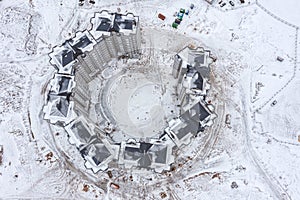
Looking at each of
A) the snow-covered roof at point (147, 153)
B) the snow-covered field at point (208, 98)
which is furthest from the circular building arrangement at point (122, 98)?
the snow-covered field at point (208, 98)

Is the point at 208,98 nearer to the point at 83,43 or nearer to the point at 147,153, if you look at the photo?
the point at 147,153

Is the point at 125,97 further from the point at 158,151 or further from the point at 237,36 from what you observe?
the point at 237,36

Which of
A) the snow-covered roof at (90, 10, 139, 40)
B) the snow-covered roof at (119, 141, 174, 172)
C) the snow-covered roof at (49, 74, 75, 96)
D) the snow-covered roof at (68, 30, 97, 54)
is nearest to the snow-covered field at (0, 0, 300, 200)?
the snow-covered roof at (119, 141, 174, 172)

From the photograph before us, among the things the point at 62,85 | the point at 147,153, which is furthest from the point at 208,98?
the point at 62,85

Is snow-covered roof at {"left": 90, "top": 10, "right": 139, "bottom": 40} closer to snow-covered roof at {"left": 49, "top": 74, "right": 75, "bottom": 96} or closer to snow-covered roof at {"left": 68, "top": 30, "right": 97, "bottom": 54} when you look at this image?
snow-covered roof at {"left": 68, "top": 30, "right": 97, "bottom": 54}

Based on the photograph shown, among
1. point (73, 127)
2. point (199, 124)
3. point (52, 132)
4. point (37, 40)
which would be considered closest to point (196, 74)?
point (199, 124)

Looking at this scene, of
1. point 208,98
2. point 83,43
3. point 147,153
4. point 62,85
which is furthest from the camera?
point 208,98

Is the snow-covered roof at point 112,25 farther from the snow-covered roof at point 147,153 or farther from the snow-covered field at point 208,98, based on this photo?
the snow-covered roof at point 147,153
